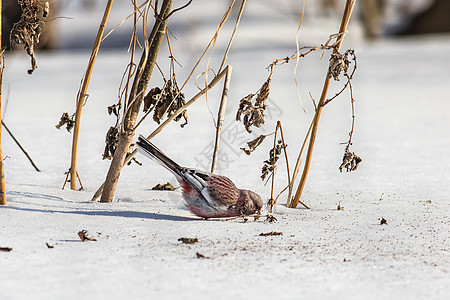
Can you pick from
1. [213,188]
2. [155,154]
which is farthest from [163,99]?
[213,188]

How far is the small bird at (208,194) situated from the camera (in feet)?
7.43

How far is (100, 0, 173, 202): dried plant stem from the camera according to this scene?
231cm

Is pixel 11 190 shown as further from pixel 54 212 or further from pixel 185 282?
pixel 185 282

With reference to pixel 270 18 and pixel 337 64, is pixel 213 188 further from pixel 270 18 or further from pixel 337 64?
pixel 270 18

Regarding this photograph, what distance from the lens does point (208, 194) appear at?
7.38 ft

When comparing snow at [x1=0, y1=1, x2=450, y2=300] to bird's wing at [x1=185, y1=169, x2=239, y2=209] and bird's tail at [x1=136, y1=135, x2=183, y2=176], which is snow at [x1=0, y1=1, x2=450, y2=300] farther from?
bird's tail at [x1=136, y1=135, x2=183, y2=176]

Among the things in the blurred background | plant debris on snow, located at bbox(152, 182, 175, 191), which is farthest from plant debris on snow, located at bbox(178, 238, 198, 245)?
the blurred background

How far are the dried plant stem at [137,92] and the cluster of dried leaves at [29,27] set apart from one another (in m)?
0.38

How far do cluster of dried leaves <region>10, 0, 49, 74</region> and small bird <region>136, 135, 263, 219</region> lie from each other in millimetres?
512

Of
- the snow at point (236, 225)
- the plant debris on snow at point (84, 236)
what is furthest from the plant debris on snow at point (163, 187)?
the plant debris on snow at point (84, 236)

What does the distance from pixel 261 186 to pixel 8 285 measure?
59.7 inches

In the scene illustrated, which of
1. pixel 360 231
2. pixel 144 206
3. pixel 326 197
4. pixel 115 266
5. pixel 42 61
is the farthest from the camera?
pixel 42 61

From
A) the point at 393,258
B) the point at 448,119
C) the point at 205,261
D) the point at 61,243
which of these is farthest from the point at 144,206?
the point at 448,119

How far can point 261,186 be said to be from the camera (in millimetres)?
2932
